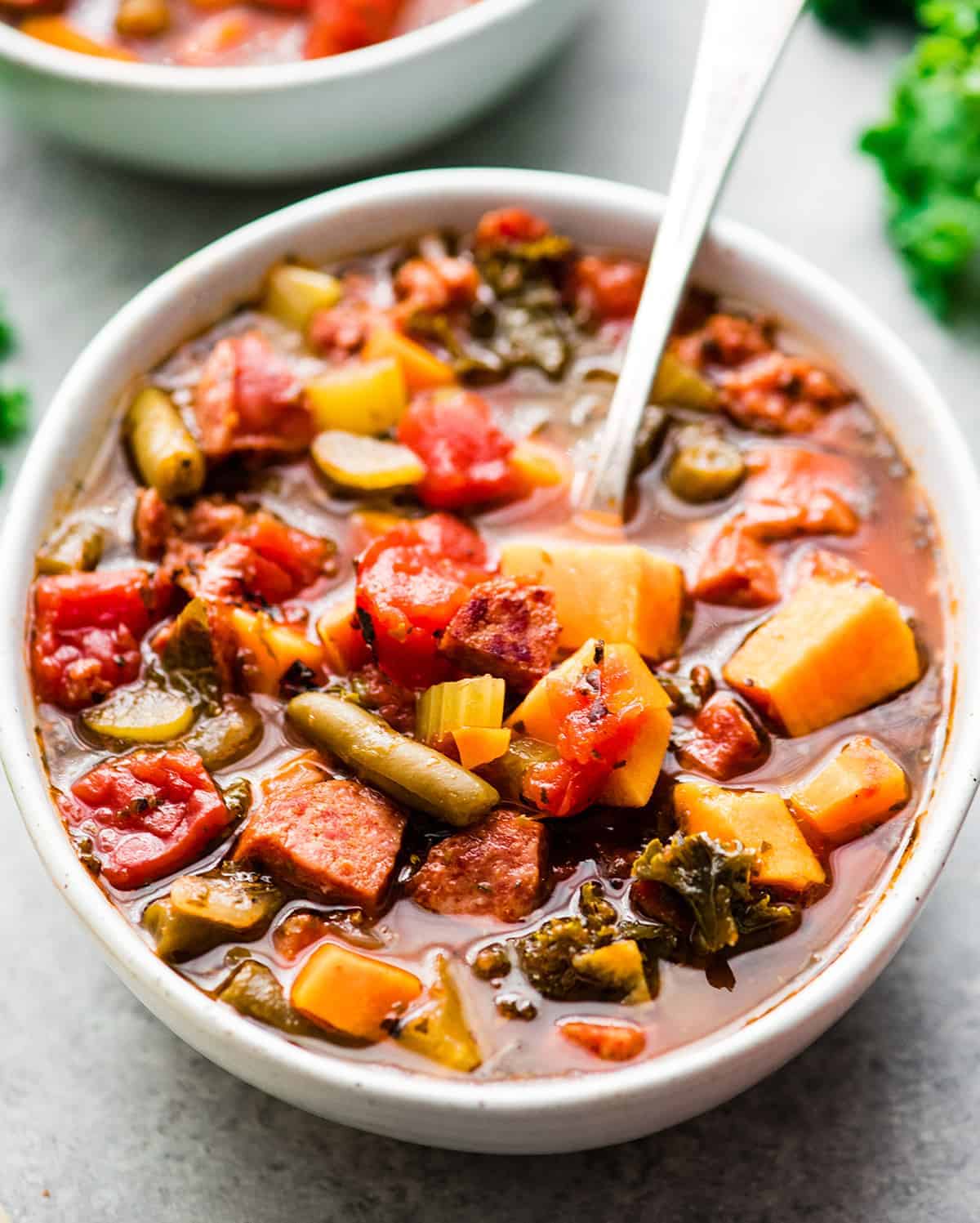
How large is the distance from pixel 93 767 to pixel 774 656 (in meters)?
1.40

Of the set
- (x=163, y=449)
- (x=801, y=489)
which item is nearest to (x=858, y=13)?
(x=801, y=489)

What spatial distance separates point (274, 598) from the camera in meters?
3.20

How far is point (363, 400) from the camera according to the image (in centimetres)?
339

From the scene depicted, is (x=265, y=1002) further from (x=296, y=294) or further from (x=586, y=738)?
(x=296, y=294)

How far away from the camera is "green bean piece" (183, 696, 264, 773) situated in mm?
2959

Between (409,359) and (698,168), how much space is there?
0.80 metres

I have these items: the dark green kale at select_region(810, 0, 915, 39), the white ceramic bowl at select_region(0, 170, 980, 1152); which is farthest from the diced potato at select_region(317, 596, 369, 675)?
the dark green kale at select_region(810, 0, 915, 39)

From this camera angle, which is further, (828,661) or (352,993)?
(828,661)

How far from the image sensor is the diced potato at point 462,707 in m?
2.84

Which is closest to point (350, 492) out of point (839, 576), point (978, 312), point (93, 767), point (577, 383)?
point (577, 383)

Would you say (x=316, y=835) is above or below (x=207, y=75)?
below

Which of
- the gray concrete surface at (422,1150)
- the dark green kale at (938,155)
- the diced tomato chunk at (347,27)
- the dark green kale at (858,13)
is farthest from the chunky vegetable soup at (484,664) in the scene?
the dark green kale at (858,13)

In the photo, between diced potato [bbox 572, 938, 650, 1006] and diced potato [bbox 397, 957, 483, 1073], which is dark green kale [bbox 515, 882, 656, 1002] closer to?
Result: diced potato [bbox 572, 938, 650, 1006]

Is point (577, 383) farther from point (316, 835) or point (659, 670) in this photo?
point (316, 835)
